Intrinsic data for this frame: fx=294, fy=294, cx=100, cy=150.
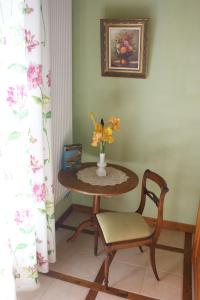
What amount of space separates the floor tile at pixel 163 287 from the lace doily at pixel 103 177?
2.41 feet

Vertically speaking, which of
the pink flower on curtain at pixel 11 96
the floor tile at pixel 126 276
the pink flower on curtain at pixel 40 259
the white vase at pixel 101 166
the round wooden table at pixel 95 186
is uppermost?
the pink flower on curtain at pixel 11 96

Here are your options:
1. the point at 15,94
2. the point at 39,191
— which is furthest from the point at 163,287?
the point at 15,94

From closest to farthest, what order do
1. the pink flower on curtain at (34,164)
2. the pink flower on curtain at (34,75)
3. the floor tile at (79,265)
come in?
the pink flower on curtain at (34,75), the pink flower on curtain at (34,164), the floor tile at (79,265)

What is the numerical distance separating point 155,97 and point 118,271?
1.43 metres

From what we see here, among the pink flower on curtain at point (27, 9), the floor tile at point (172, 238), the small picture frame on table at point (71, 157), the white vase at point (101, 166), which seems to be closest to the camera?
the pink flower on curtain at point (27, 9)

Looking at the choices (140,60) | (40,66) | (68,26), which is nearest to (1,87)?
(40,66)

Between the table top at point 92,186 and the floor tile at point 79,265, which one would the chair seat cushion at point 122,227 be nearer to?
the table top at point 92,186

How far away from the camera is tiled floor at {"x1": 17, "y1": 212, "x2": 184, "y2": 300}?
199 cm

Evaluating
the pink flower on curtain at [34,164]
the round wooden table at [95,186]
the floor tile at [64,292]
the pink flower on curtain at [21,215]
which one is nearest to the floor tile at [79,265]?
the floor tile at [64,292]

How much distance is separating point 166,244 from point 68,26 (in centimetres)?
203

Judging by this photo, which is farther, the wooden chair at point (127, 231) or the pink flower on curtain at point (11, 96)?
the wooden chair at point (127, 231)

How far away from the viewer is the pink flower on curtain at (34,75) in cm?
167

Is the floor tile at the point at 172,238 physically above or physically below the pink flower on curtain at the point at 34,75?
below

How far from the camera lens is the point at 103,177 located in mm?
2277
